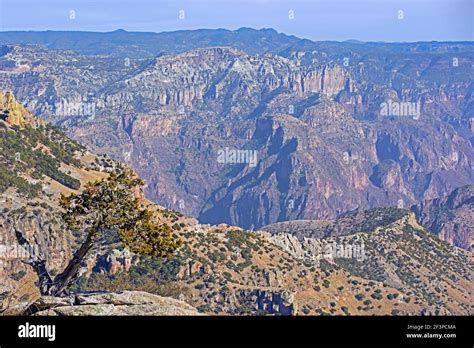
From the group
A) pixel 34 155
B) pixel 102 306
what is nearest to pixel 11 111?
pixel 34 155

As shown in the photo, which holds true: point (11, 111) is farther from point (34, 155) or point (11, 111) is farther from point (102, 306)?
point (102, 306)

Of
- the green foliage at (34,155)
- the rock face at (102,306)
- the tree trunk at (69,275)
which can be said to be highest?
the rock face at (102,306)

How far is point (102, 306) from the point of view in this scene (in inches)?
845

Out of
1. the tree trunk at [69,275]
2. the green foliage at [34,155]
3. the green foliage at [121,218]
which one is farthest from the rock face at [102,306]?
the green foliage at [34,155]

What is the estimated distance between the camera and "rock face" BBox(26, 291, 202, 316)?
20641 millimetres

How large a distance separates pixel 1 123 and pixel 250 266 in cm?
4906

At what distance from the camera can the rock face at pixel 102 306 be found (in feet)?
67.7

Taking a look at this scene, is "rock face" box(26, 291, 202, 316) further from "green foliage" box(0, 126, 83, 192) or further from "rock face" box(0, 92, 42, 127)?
"rock face" box(0, 92, 42, 127)

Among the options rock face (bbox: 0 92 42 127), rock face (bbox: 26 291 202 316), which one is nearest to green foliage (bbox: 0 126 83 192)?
rock face (bbox: 0 92 42 127)

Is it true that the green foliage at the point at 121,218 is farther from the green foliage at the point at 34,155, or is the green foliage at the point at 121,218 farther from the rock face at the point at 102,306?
the green foliage at the point at 34,155

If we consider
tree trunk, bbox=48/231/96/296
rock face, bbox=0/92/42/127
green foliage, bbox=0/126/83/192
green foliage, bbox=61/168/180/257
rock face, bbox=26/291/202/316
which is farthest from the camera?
rock face, bbox=0/92/42/127
